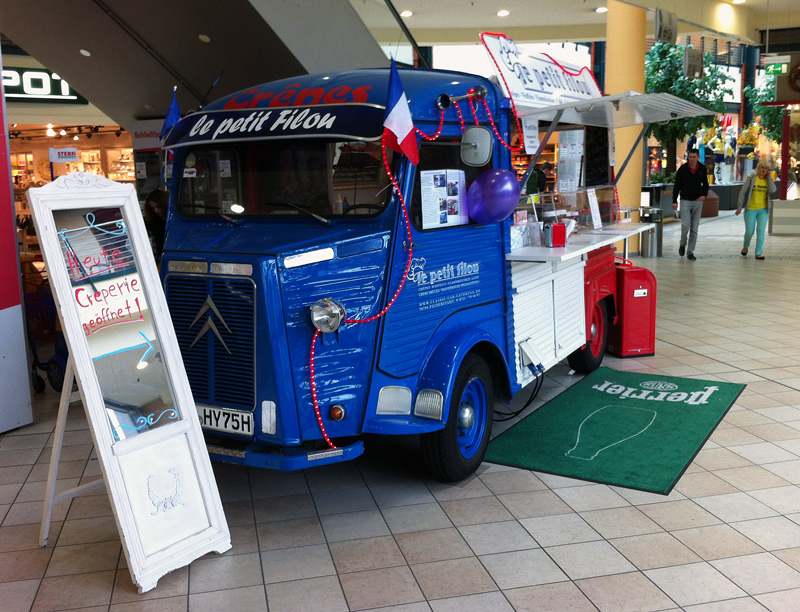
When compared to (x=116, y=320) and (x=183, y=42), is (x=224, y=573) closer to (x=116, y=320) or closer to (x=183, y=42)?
(x=116, y=320)

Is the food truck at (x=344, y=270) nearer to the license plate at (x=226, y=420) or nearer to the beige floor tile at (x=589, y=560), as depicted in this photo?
the license plate at (x=226, y=420)

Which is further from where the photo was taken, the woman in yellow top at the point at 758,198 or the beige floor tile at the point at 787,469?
the woman in yellow top at the point at 758,198

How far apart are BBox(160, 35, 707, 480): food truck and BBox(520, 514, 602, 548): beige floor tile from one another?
57cm

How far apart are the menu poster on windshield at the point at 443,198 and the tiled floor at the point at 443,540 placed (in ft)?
4.95

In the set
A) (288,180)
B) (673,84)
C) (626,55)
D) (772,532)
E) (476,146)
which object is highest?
(673,84)

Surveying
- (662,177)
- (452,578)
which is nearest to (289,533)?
(452,578)

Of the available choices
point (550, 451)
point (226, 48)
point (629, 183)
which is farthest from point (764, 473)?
point (629, 183)

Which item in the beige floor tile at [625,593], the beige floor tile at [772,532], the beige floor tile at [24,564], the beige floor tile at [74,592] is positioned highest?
the beige floor tile at [24,564]

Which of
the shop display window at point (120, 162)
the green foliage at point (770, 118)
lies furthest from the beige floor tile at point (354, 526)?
the green foliage at point (770, 118)

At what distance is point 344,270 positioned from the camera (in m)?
3.52

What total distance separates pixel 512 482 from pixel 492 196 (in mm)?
1640

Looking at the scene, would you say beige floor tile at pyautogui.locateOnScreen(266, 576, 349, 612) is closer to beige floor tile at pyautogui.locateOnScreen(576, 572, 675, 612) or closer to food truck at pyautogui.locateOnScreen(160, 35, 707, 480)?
food truck at pyautogui.locateOnScreen(160, 35, 707, 480)

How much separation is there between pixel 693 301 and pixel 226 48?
6.29 metres

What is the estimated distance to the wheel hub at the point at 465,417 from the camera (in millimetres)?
4094
